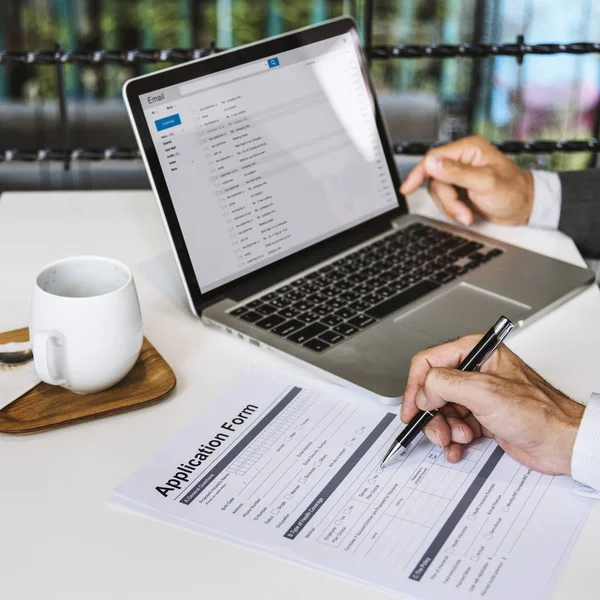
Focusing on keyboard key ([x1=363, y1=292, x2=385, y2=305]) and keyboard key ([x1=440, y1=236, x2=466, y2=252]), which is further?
keyboard key ([x1=440, y1=236, x2=466, y2=252])

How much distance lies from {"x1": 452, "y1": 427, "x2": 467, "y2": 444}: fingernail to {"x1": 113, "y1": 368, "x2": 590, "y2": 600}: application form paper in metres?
0.02

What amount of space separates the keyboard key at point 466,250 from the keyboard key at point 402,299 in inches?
3.8

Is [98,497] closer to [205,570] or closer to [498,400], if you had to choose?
A: [205,570]

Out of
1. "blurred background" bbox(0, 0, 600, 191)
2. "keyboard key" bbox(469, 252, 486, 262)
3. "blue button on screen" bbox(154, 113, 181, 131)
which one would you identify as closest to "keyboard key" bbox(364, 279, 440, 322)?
"keyboard key" bbox(469, 252, 486, 262)

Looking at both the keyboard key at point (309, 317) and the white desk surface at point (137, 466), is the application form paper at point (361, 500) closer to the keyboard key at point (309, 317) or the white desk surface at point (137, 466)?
the white desk surface at point (137, 466)

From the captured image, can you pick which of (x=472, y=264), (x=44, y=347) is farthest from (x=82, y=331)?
(x=472, y=264)

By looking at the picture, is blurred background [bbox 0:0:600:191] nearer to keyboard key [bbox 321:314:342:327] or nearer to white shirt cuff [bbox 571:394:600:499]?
keyboard key [bbox 321:314:342:327]

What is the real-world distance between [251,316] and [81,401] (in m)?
0.23

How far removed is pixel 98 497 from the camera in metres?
0.70

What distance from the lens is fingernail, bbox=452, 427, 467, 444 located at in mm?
768

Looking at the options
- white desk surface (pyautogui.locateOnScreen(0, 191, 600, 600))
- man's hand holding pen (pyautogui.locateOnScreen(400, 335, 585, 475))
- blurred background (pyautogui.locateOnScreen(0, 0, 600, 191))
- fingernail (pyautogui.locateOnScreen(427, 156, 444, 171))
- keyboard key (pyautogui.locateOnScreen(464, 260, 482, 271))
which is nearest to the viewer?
white desk surface (pyautogui.locateOnScreen(0, 191, 600, 600))

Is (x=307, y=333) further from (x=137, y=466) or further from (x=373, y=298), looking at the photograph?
(x=137, y=466)

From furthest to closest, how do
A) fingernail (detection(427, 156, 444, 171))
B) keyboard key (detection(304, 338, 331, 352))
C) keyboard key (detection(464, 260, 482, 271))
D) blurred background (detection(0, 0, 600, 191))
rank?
blurred background (detection(0, 0, 600, 191)), fingernail (detection(427, 156, 444, 171)), keyboard key (detection(464, 260, 482, 271)), keyboard key (detection(304, 338, 331, 352))

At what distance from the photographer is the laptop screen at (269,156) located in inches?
38.5
